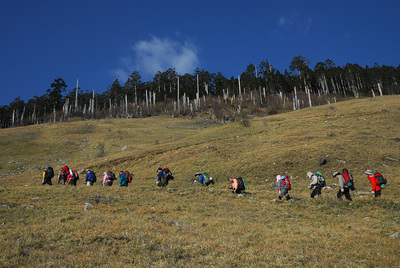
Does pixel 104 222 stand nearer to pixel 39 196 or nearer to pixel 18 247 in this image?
pixel 18 247

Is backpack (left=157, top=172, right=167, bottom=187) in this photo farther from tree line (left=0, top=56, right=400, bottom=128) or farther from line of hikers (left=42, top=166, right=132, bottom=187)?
tree line (left=0, top=56, right=400, bottom=128)

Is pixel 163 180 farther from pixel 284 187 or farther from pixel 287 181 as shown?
pixel 287 181

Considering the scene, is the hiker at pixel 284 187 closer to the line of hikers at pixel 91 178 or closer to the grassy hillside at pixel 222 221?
the grassy hillside at pixel 222 221

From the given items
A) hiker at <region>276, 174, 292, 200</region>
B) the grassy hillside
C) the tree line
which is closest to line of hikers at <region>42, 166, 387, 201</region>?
hiker at <region>276, 174, 292, 200</region>

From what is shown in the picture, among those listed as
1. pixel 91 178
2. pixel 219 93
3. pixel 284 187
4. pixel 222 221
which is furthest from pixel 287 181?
pixel 219 93

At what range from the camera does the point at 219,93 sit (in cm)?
11438

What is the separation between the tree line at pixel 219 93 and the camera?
89188 millimetres

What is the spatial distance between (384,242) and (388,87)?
11079 cm

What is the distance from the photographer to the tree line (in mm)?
89188

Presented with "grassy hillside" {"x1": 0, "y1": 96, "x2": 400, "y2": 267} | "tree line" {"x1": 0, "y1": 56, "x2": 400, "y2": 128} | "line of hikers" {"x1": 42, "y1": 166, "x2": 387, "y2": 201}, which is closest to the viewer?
"grassy hillside" {"x1": 0, "y1": 96, "x2": 400, "y2": 267}

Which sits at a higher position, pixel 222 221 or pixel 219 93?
pixel 219 93

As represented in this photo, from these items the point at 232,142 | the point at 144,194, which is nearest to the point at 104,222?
the point at 144,194

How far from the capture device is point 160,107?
3856 inches

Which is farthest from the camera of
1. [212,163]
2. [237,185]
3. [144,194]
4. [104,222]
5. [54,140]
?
[54,140]
